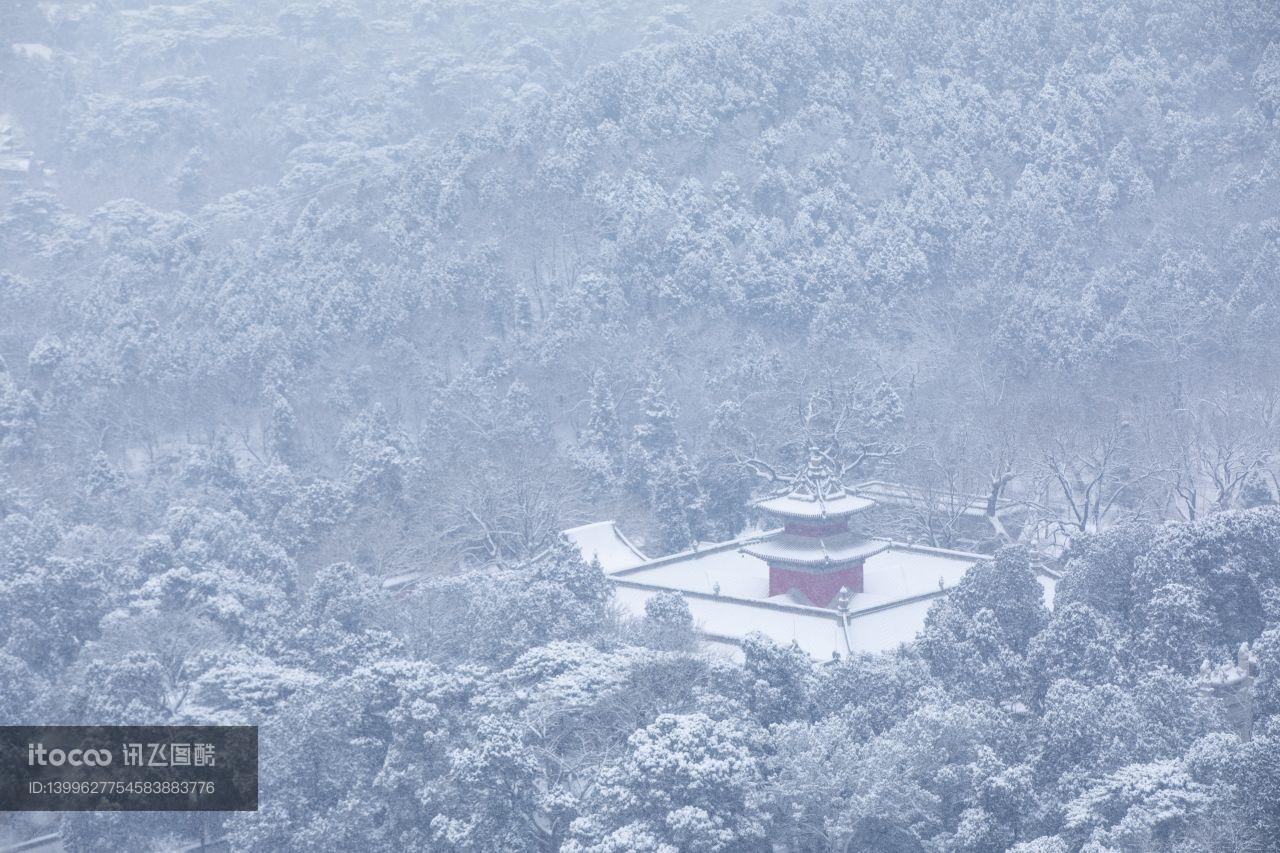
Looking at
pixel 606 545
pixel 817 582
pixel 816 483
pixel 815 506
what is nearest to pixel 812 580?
pixel 817 582

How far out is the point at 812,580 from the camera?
3600 cm

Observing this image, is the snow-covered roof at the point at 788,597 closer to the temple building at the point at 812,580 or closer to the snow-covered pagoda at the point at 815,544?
the temple building at the point at 812,580

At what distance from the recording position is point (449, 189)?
2484 inches

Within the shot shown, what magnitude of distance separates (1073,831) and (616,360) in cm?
3074

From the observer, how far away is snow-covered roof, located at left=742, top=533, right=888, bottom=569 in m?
35.8

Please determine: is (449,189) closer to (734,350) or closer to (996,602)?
(734,350)

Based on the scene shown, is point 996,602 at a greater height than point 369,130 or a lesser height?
lesser

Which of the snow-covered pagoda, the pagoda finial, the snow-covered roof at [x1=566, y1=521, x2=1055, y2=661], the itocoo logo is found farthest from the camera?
the pagoda finial

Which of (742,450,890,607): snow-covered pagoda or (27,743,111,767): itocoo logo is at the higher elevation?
(742,450,890,607): snow-covered pagoda

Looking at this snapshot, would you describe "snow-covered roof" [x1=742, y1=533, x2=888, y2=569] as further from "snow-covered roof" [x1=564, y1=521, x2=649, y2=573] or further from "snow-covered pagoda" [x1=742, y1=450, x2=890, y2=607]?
"snow-covered roof" [x1=564, y1=521, x2=649, y2=573]

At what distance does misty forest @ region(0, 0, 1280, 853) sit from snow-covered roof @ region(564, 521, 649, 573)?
3.44ft

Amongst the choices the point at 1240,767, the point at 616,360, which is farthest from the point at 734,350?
the point at 1240,767

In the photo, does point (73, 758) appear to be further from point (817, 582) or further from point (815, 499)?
point (815, 499)

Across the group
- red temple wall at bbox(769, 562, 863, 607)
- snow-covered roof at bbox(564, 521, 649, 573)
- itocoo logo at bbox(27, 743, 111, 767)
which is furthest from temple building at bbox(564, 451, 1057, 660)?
itocoo logo at bbox(27, 743, 111, 767)
